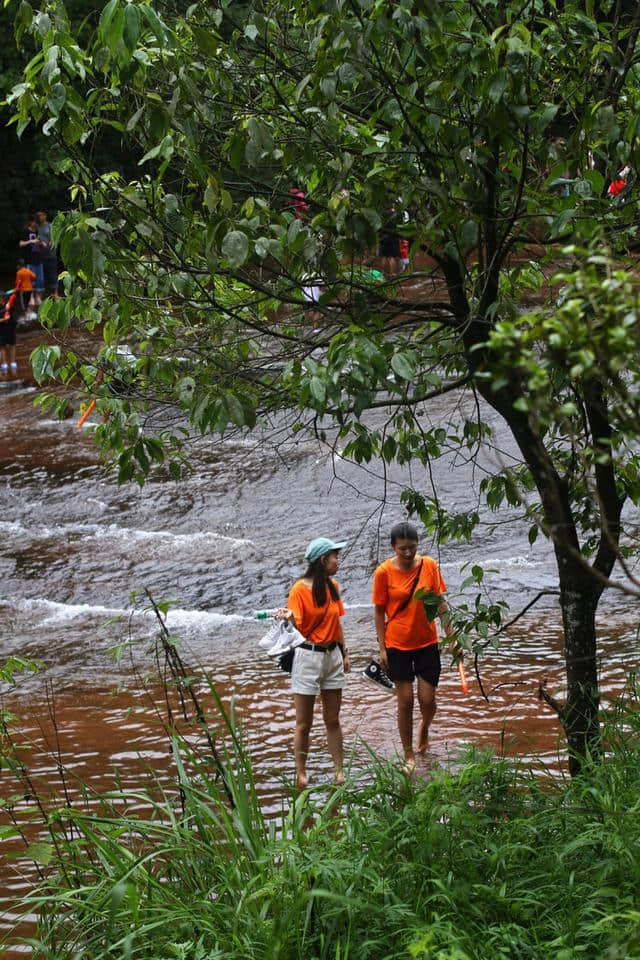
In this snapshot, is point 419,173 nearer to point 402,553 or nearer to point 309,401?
point 309,401

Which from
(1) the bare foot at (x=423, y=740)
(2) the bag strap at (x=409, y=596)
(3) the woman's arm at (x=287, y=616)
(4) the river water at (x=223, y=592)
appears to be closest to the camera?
(3) the woman's arm at (x=287, y=616)

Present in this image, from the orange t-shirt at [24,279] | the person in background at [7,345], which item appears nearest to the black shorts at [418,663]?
the person in background at [7,345]

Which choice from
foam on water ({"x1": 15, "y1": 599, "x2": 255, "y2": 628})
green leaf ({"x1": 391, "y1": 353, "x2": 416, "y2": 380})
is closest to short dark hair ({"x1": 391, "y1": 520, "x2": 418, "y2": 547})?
green leaf ({"x1": 391, "y1": 353, "x2": 416, "y2": 380})

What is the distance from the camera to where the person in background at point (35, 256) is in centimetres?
2717

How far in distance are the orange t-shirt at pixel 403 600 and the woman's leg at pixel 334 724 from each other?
0.56m

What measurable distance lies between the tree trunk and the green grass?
0.96ft

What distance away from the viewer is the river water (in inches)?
340

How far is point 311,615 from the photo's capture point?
25.3ft

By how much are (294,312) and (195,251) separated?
0.66 m

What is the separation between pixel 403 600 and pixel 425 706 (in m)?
0.74

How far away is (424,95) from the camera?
5297 mm

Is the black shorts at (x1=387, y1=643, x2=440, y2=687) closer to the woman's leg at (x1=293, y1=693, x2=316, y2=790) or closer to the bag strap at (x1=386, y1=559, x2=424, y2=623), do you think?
the bag strap at (x1=386, y1=559, x2=424, y2=623)

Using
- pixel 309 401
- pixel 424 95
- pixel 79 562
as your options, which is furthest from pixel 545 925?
pixel 79 562

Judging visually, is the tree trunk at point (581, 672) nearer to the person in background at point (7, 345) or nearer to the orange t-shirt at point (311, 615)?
the orange t-shirt at point (311, 615)
